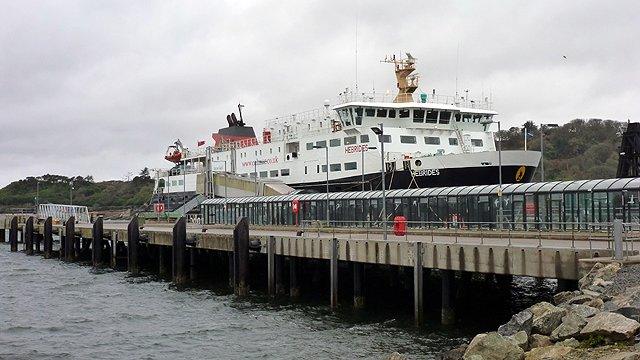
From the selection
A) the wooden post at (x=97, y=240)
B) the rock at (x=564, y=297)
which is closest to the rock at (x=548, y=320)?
the rock at (x=564, y=297)

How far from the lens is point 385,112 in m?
56.6

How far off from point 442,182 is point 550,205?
17461 millimetres

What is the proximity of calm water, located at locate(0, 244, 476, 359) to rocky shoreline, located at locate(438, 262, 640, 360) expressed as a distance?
5604mm

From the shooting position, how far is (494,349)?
14711mm

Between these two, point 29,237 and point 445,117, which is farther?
point 29,237

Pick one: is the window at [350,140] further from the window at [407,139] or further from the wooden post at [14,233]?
the wooden post at [14,233]

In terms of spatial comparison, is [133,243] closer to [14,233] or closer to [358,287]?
[358,287]

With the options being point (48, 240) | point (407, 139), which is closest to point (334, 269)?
point (407, 139)

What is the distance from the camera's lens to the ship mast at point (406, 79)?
193 ft

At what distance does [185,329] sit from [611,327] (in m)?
17.9

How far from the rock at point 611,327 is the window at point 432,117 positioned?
43600mm

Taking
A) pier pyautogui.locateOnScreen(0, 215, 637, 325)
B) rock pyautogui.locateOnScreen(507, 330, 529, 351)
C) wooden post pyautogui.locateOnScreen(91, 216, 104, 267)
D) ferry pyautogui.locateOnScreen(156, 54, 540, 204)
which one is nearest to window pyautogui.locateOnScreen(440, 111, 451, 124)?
ferry pyautogui.locateOnScreen(156, 54, 540, 204)

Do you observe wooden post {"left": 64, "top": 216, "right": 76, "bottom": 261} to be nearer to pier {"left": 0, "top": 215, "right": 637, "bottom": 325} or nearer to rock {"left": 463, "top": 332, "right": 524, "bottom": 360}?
pier {"left": 0, "top": 215, "right": 637, "bottom": 325}

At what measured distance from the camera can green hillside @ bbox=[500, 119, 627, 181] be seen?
104669 mm
